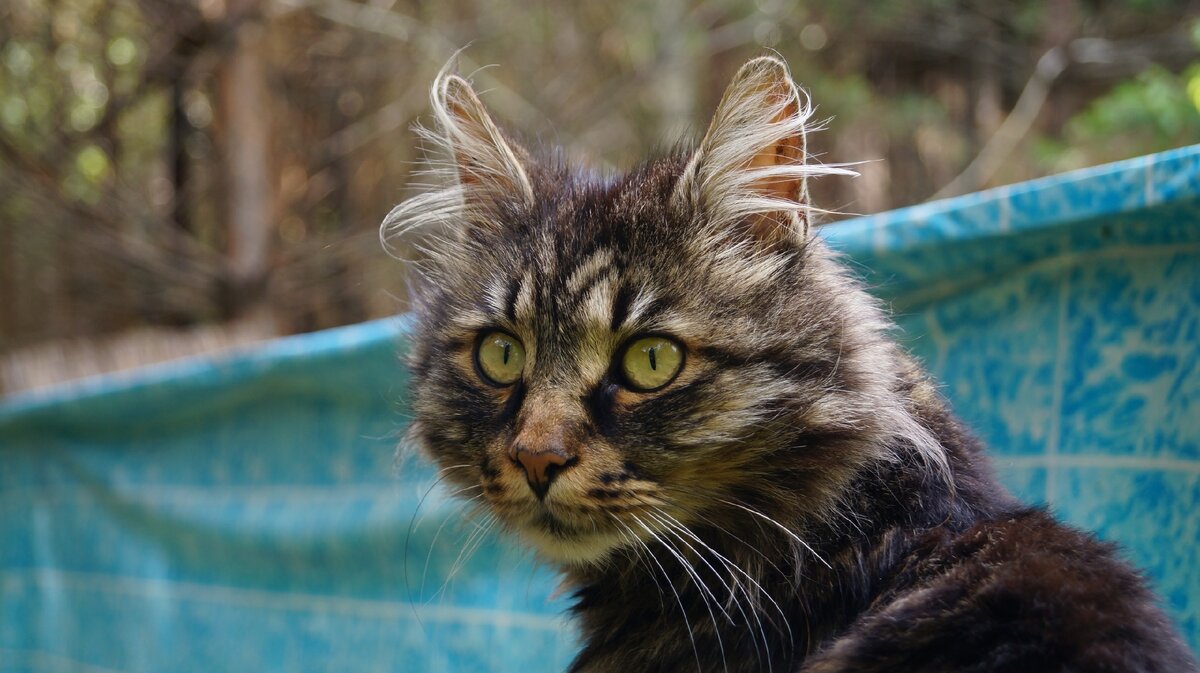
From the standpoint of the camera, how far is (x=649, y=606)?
1611mm

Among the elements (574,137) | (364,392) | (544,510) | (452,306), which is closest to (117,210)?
(574,137)

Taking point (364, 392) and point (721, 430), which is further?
point (364, 392)

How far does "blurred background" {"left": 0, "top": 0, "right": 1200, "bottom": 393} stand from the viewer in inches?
200

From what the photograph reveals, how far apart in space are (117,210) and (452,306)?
3.99 meters

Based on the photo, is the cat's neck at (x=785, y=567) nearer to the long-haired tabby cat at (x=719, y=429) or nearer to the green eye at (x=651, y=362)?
the long-haired tabby cat at (x=719, y=429)

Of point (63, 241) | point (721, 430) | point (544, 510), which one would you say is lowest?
point (544, 510)

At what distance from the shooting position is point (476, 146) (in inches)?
76.4

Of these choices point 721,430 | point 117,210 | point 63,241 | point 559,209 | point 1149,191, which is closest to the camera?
point 721,430

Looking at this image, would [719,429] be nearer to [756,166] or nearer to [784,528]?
[784,528]

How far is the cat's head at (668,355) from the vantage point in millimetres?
1482

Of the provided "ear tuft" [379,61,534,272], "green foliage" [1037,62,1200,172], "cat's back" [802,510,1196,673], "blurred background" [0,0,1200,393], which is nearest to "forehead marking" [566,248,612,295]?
"ear tuft" [379,61,534,272]

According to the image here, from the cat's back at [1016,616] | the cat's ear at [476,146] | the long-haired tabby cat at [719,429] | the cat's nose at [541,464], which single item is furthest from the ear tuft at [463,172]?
the cat's back at [1016,616]

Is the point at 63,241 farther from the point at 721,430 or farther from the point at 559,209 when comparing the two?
the point at 721,430

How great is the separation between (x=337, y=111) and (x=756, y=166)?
16.2 ft
